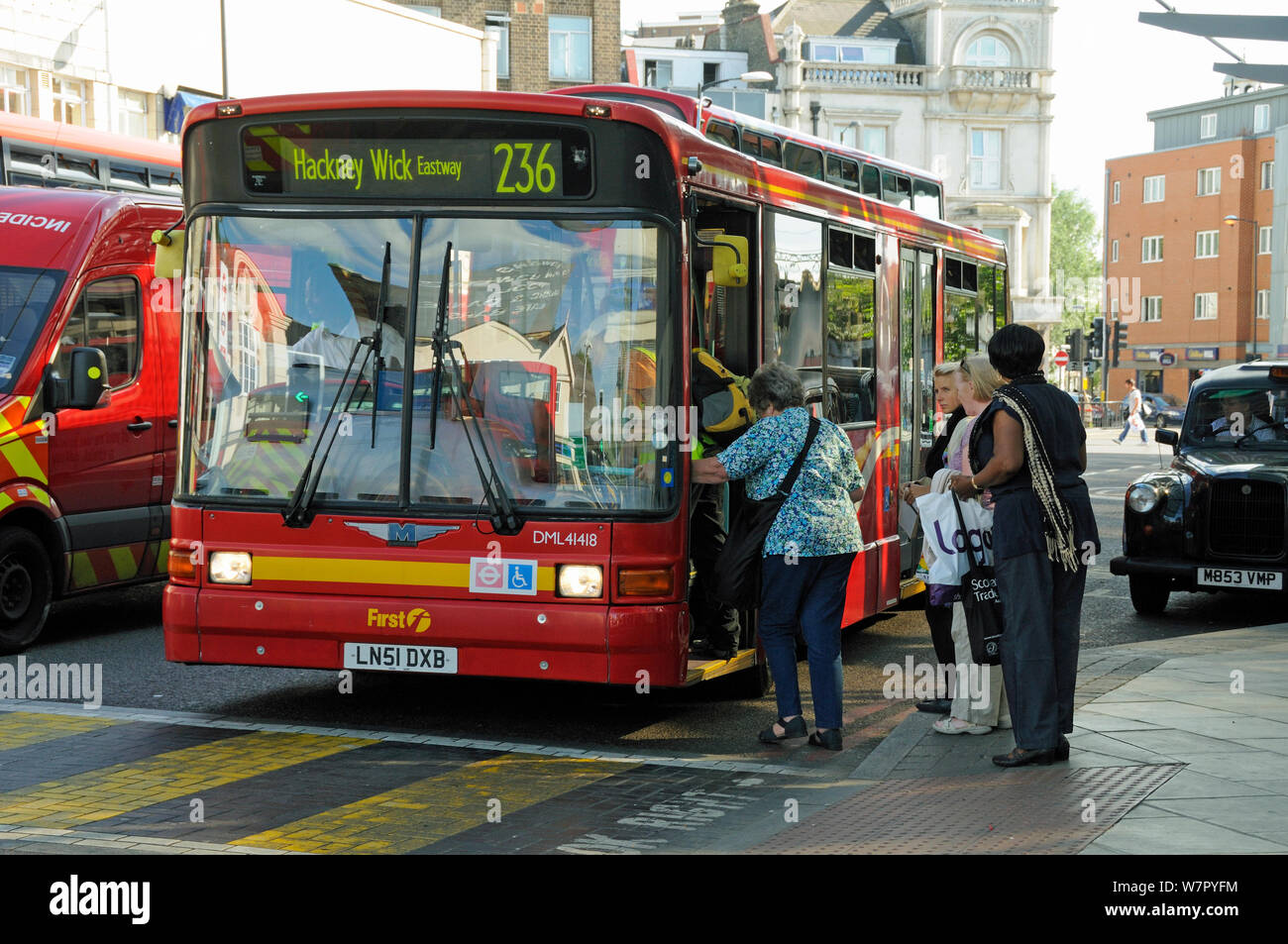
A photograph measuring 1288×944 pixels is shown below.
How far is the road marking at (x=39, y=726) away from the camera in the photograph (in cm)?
828

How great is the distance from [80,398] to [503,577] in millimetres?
4387

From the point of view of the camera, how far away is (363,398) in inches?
320

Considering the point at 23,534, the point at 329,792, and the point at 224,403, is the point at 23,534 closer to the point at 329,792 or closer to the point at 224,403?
the point at 224,403

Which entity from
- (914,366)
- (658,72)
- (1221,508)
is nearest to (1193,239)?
(658,72)

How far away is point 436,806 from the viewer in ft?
22.7

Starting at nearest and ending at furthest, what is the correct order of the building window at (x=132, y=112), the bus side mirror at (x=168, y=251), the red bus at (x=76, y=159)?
1. the bus side mirror at (x=168, y=251)
2. the red bus at (x=76, y=159)
3. the building window at (x=132, y=112)

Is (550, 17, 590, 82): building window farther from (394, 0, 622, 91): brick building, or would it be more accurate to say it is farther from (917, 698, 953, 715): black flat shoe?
(917, 698, 953, 715): black flat shoe

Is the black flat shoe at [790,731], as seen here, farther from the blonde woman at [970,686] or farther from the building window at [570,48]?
the building window at [570,48]

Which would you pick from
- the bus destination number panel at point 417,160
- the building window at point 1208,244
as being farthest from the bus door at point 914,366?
the building window at point 1208,244

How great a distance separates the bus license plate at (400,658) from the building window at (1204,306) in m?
79.0

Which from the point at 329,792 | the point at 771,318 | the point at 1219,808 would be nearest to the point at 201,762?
the point at 329,792

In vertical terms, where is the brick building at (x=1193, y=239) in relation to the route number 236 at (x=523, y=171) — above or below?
above

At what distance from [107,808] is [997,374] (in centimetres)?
450

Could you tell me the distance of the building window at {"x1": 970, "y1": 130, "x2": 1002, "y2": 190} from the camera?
67.6 metres
